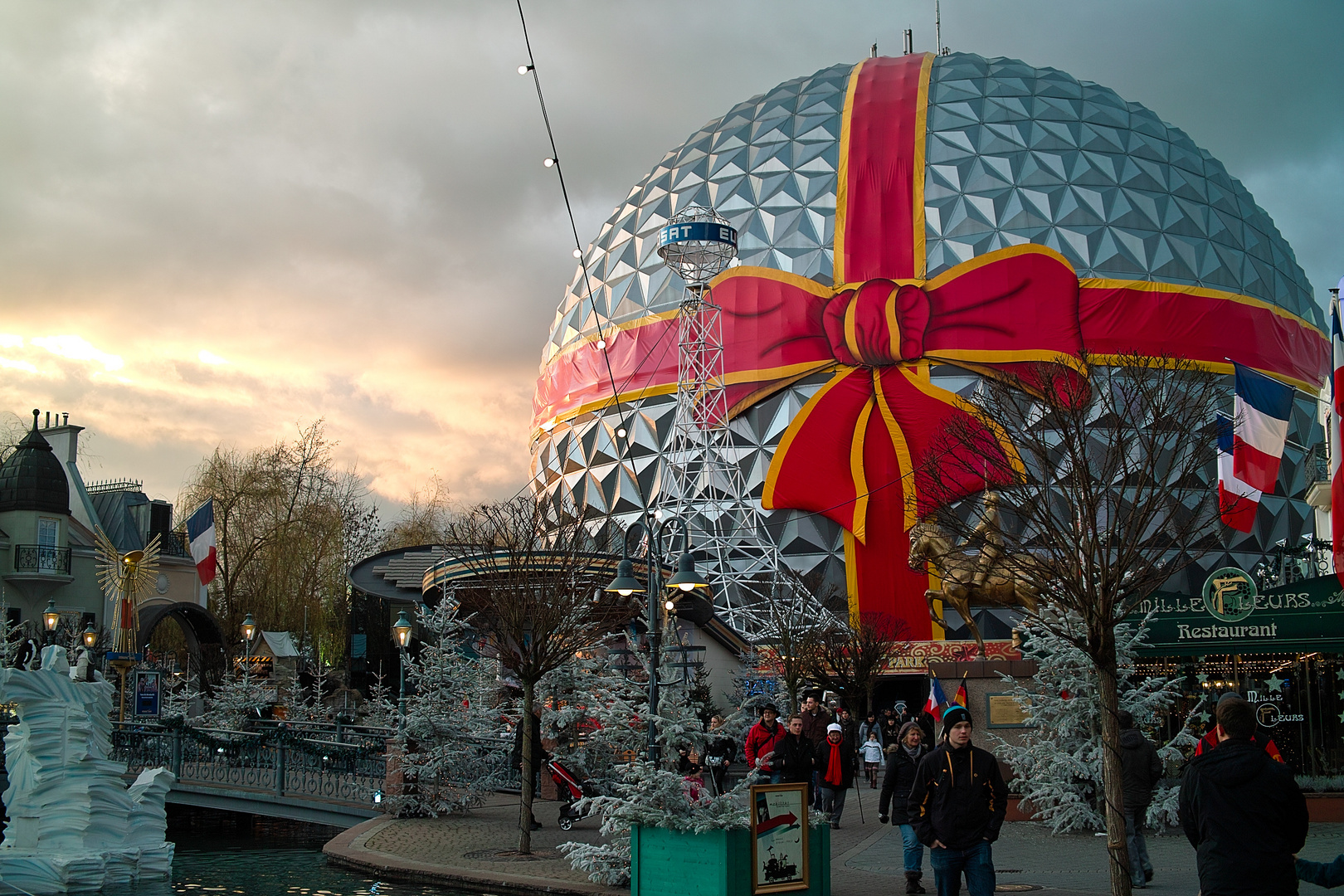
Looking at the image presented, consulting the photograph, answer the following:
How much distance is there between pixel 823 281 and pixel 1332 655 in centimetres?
2457

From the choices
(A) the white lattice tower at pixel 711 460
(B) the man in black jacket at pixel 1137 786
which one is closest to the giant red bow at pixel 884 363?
(A) the white lattice tower at pixel 711 460

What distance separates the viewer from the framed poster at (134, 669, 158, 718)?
30.4 metres

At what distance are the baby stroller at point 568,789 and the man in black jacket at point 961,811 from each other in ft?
32.8

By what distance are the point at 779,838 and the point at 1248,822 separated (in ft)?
18.2

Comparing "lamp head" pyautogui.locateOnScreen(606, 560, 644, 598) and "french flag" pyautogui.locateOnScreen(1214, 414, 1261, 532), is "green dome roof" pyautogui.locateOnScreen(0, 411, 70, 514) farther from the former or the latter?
"french flag" pyautogui.locateOnScreen(1214, 414, 1261, 532)

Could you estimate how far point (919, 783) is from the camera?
9430 mm

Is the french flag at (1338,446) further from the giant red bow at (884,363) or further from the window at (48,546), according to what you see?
the window at (48,546)

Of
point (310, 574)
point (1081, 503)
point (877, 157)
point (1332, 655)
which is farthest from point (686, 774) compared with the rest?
point (310, 574)

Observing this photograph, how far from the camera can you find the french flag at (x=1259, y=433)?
22.1 m

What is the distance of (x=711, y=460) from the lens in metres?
40.1

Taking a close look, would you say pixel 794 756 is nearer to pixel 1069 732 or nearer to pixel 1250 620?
pixel 1069 732

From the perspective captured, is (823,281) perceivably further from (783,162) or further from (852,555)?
(852,555)

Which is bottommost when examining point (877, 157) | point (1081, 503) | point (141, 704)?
point (141, 704)

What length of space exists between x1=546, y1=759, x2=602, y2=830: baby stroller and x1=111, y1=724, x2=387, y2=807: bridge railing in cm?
314
